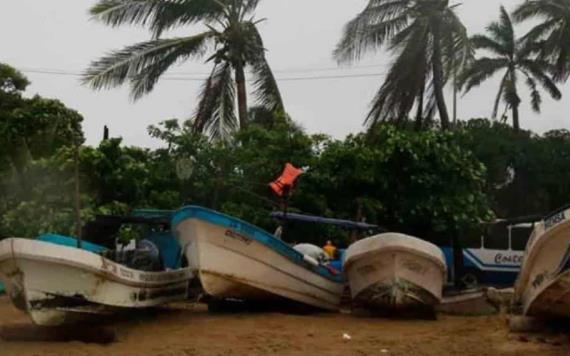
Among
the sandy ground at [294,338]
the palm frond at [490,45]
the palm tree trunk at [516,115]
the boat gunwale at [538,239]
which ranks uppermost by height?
the palm frond at [490,45]

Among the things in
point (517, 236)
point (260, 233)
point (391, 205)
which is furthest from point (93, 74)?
point (517, 236)

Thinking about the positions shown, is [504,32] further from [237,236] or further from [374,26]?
[237,236]

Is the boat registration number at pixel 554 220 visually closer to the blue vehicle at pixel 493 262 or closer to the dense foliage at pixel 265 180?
the dense foliage at pixel 265 180

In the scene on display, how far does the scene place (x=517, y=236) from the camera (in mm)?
21719

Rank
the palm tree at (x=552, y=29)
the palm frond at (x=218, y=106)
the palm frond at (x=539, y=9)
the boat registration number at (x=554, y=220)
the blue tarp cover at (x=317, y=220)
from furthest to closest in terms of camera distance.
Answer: the palm frond at (x=539, y=9) → the palm tree at (x=552, y=29) → the palm frond at (x=218, y=106) → the blue tarp cover at (x=317, y=220) → the boat registration number at (x=554, y=220)

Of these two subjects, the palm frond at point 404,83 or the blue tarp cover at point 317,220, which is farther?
the palm frond at point 404,83

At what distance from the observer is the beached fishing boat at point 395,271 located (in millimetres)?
11305

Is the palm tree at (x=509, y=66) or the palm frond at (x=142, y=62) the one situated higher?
the palm tree at (x=509, y=66)

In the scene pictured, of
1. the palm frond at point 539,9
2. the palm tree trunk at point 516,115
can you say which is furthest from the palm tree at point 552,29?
the palm tree trunk at point 516,115

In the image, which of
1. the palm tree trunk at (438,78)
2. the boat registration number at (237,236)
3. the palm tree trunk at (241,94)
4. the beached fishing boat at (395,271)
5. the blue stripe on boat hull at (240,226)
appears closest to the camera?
the blue stripe on boat hull at (240,226)

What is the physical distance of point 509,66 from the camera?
113 feet

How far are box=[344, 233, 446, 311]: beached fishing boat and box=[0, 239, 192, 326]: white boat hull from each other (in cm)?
336

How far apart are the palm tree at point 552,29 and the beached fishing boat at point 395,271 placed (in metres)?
16.1

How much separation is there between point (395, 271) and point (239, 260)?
2200 mm
